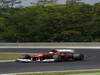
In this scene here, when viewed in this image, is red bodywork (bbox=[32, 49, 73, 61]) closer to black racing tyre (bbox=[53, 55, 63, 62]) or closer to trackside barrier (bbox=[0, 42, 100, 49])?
black racing tyre (bbox=[53, 55, 63, 62])

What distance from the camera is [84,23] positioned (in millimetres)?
66062

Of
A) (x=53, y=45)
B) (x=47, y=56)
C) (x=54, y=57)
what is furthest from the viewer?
(x=53, y=45)

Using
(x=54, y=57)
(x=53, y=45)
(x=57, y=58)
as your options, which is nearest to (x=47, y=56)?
(x=54, y=57)

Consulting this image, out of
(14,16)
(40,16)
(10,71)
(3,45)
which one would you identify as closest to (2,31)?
(14,16)

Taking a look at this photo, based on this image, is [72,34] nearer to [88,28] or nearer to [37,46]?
[88,28]

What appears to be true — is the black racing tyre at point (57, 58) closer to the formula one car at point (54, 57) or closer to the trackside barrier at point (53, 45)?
the formula one car at point (54, 57)

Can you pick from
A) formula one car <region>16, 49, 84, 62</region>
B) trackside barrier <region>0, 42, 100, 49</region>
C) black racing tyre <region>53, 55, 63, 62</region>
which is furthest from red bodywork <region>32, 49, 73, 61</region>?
trackside barrier <region>0, 42, 100, 49</region>

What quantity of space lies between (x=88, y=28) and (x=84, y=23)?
144 centimetres

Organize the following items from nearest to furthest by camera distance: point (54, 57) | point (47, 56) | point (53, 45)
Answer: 1. point (47, 56)
2. point (54, 57)
3. point (53, 45)

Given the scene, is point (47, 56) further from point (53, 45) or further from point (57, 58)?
point (53, 45)

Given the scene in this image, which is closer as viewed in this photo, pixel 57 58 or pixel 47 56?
pixel 47 56

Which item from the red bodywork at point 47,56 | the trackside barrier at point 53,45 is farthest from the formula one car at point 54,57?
the trackside barrier at point 53,45

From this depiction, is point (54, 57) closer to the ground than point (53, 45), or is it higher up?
higher up

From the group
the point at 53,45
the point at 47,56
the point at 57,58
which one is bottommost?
the point at 53,45
